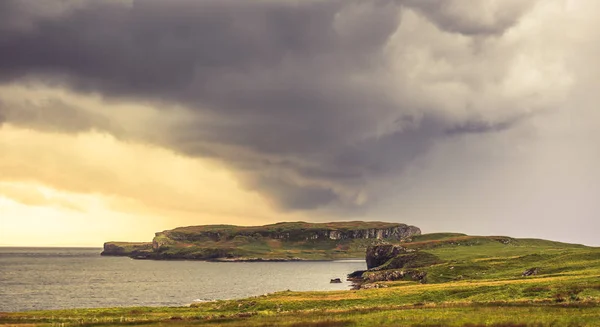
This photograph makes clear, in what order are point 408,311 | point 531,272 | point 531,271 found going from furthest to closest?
point 531,271, point 531,272, point 408,311

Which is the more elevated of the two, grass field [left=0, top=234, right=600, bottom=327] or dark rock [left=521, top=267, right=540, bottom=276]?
dark rock [left=521, top=267, right=540, bottom=276]

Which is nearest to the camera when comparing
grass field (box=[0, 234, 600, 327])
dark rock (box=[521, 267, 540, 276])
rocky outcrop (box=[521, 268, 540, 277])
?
grass field (box=[0, 234, 600, 327])

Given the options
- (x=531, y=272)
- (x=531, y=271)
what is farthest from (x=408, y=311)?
(x=531, y=271)

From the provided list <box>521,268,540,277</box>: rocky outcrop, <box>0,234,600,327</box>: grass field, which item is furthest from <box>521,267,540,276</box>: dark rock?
<box>0,234,600,327</box>: grass field

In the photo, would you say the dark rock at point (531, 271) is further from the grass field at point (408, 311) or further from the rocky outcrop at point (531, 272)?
the grass field at point (408, 311)

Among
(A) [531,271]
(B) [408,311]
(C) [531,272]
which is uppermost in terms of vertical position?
Result: (A) [531,271]

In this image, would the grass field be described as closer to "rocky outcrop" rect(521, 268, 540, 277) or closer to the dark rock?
"rocky outcrop" rect(521, 268, 540, 277)

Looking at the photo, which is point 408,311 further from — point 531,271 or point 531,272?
point 531,271

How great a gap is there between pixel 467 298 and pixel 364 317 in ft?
94.8

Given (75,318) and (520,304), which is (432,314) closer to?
(520,304)

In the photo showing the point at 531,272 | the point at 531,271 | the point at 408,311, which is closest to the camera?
the point at 408,311

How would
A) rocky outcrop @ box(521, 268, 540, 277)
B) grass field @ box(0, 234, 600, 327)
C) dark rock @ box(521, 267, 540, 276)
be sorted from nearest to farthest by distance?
1. grass field @ box(0, 234, 600, 327)
2. rocky outcrop @ box(521, 268, 540, 277)
3. dark rock @ box(521, 267, 540, 276)

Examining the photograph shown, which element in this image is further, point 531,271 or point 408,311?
point 531,271

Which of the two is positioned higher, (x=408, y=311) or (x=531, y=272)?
(x=531, y=272)
